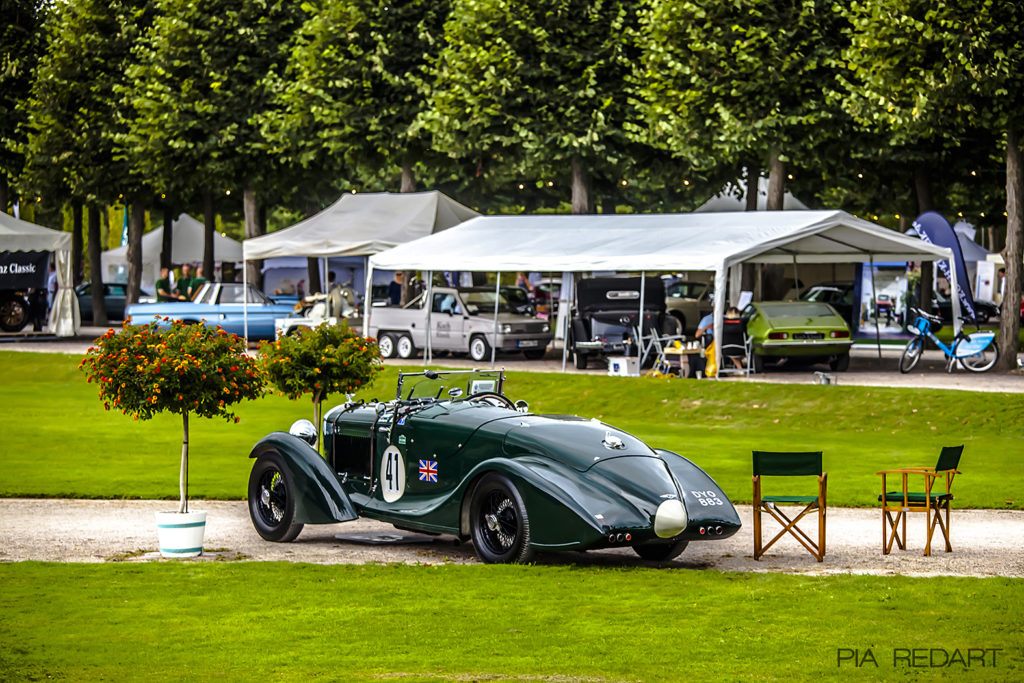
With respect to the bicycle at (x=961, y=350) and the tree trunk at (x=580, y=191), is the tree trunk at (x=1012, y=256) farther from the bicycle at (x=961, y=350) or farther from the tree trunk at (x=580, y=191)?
the tree trunk at (x=580, y=191)

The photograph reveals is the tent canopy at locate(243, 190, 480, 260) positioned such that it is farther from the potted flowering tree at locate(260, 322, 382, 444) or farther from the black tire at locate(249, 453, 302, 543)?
the black tire at locate(249, 453, 302, 543)

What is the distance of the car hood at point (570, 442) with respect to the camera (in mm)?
11789

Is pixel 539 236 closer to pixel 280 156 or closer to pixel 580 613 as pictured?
pixel 280 156

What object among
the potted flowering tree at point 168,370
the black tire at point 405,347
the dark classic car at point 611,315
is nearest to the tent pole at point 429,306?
the black tire at point 405,347

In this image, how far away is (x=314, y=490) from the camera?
13.3m

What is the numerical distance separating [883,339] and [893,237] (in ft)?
40.2

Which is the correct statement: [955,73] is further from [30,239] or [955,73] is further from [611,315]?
[30,239]

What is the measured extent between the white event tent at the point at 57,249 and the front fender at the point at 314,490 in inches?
1190

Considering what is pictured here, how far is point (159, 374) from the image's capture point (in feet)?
43.4

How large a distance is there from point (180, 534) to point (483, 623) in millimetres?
3874

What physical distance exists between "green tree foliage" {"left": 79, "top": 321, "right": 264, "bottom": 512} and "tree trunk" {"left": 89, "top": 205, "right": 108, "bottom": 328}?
1547 inches

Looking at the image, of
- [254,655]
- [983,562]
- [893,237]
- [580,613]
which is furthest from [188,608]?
[893,237]

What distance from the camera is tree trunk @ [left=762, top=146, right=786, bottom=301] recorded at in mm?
37625

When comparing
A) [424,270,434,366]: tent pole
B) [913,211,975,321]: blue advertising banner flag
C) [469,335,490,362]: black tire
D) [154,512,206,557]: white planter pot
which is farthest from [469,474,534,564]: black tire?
[469,335,490,362]: black tire
